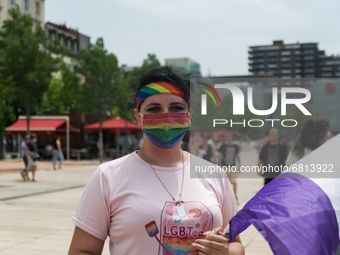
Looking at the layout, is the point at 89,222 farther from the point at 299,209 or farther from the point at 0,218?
the point at 0,218

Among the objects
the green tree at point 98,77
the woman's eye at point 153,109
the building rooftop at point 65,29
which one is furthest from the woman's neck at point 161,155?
the building rooftop at point 65,29

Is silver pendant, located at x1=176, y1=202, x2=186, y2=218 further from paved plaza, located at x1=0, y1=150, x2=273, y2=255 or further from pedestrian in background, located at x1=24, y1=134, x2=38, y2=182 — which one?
pedestrian in background, located at x1=24, y1=134, x2=38, y2=182

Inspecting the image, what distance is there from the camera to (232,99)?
3.37 m

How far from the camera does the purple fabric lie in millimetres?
1771

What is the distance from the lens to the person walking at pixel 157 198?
1.99m

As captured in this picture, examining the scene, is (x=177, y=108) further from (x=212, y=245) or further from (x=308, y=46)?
(x=308, y=46)

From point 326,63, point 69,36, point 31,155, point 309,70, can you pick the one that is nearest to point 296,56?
point 309,70

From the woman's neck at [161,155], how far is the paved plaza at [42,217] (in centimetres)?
252

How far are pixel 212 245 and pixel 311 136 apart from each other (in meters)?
3.07

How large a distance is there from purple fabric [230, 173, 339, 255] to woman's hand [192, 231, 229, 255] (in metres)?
0.07

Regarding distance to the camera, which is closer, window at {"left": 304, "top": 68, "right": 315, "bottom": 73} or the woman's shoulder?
the woman's shoulder

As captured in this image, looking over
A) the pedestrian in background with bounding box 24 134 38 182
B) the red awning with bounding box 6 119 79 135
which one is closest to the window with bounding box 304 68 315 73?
the red awning with bounding box 6 119 79 135

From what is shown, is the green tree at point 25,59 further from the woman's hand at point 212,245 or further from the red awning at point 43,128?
the woman's hand at point 212,245

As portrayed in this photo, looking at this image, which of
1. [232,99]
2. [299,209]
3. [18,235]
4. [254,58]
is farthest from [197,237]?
[254,58]
